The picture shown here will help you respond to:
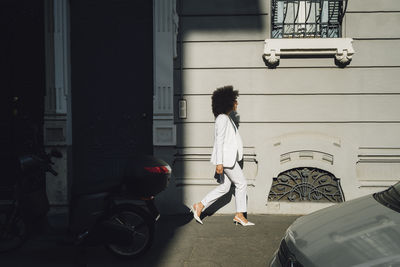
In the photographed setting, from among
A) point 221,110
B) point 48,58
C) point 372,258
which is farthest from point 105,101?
point 372,258

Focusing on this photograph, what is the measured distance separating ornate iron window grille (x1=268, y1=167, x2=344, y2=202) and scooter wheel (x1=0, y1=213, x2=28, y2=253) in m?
3.40

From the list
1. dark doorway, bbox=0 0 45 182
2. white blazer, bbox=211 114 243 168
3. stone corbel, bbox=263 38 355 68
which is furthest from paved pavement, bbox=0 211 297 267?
stone corbel, bbox=263 38 355 68

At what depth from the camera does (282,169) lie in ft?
19.4

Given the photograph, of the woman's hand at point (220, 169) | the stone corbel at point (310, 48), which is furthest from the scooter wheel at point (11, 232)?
the stone corbel at point (310, 48)

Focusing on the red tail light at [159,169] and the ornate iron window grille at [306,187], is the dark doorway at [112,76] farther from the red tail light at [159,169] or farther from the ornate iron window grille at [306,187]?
the red tail light at [159,169]

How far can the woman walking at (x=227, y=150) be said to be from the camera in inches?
205

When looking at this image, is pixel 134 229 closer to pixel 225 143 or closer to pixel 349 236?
pixel 225 143

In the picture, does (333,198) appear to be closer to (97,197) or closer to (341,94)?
(341,94)

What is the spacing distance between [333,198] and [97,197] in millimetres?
3623

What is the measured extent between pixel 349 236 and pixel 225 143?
113 inches

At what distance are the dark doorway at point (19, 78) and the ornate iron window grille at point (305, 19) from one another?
366cm

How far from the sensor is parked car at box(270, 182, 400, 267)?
223cm

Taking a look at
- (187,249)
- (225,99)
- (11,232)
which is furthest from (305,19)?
(11,232)

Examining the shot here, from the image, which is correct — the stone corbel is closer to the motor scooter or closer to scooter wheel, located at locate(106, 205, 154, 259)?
the motor scooter
